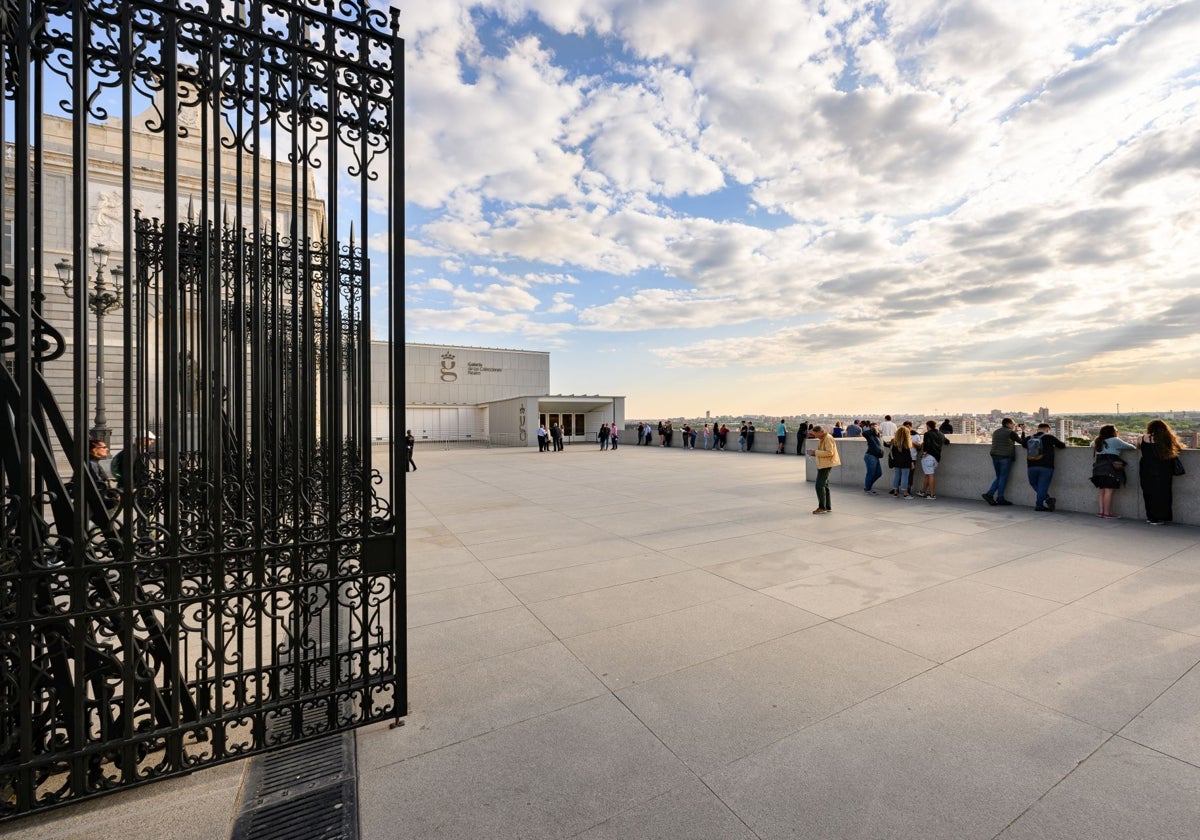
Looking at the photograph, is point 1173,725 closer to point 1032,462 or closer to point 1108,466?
point 1108,466

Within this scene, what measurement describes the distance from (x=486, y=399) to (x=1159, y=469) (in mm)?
43113

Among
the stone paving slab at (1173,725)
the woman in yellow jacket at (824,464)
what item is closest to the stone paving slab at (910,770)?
the stone paving slab at (1173,725)

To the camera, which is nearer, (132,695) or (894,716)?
(132,695)

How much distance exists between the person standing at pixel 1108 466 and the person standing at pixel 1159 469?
0.94 feet

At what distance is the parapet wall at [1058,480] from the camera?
7.88 m

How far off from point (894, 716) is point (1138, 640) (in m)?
2.49

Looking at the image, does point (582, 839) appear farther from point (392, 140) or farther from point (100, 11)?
point (100, 11)

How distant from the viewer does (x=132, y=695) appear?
2.67 metres

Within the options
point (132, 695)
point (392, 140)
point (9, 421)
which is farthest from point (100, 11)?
point (132, 695)

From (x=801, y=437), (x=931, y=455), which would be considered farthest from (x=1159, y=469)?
(x=801, y=437)

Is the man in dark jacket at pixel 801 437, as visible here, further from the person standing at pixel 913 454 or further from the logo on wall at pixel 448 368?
the logo on wall at pixel 448 368

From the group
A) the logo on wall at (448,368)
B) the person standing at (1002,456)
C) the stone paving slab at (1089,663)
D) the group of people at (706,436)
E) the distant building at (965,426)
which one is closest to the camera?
the stone paving slab at (1089,663)

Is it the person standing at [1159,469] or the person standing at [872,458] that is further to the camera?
the person standing at [872,458]

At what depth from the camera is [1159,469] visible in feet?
25.8
